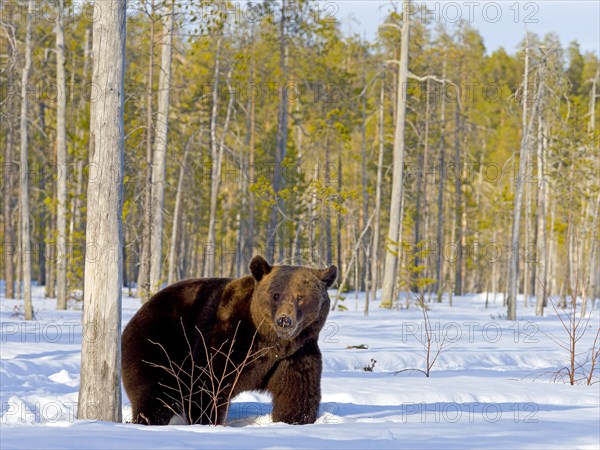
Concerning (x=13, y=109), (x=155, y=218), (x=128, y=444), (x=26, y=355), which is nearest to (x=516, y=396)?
(x=128, y=444)

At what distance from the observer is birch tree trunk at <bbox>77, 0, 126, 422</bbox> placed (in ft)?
19.2

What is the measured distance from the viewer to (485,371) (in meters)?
11.3

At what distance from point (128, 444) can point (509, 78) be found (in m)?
56.4

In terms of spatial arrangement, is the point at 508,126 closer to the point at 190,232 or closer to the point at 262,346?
the point at 190,232

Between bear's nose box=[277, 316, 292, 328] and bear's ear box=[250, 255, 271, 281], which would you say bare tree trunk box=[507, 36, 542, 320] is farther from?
bear's nose box=[277, 316, 292, 328]

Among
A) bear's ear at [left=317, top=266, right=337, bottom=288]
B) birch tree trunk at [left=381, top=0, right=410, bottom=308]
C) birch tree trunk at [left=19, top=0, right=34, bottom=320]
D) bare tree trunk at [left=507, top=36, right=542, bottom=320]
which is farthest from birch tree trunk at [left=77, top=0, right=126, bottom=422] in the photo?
birch tree trunk at [left=381, top=0, right=410, bottom=308]

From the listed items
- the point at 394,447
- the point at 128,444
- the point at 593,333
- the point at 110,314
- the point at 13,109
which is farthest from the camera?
the point at 13,109

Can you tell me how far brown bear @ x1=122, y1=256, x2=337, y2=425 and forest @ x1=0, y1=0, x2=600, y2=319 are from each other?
0.95 m

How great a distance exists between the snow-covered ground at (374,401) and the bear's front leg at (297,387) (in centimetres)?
20

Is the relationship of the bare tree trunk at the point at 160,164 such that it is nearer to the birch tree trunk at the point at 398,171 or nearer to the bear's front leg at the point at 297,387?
the birch tree trunk at the point at 398,171

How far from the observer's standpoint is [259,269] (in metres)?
6.38

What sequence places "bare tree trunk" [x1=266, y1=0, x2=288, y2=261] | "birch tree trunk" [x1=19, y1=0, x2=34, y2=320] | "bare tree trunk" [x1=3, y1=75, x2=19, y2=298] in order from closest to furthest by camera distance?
"birch tree trunk" [x1=19, y1=0, x2=34, y2=320], "bare tree trunk" [x1=266, y1=0, x2=288, y2=261], "bare tree trunk" [x1=3, y1=75, x2=19, y2=298]

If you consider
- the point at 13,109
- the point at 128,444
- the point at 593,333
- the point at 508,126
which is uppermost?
the point at 508,126

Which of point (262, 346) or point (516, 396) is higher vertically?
point (262, 346)
